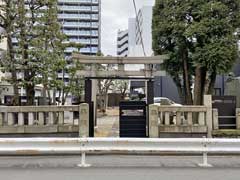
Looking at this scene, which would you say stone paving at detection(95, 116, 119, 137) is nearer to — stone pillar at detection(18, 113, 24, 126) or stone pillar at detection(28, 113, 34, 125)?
stone pillar at detection(28, 113, 34, 125)

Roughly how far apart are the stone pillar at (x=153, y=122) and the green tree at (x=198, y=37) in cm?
→ 480

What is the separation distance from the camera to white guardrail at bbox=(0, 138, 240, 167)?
10.7 m

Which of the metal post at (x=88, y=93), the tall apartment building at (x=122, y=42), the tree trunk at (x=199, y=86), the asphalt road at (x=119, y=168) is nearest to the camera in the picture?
the asphalt road at (x=119, y=168)

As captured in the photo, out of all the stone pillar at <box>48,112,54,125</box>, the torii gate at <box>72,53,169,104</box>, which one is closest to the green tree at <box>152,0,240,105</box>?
the torii gate at <box>72,53,169,104</box>

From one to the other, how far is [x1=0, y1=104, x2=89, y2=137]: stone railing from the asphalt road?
3302 millimetres

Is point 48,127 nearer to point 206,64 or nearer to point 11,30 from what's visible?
point 11,30

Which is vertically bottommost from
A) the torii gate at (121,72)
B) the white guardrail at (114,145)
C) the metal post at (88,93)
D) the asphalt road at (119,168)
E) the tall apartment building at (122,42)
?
the asphalt road at (119,168)

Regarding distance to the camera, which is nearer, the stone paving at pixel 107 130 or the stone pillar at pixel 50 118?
the stone pillar at pixel 50 118

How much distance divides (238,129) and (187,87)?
596cm

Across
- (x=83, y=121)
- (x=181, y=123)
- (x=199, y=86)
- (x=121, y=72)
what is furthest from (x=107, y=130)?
(x=199, y=86)

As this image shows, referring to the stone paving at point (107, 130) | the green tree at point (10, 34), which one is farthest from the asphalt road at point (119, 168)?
the green tree at point (10, 34)

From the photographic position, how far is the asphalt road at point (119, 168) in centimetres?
898

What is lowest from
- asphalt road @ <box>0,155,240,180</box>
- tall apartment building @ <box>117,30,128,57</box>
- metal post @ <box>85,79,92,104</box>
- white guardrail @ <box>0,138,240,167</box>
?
asphalt road @ <box>0,155,240,180</box>

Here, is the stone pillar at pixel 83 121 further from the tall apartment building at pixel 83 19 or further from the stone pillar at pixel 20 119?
the tall apartment building at pixel 83 19
